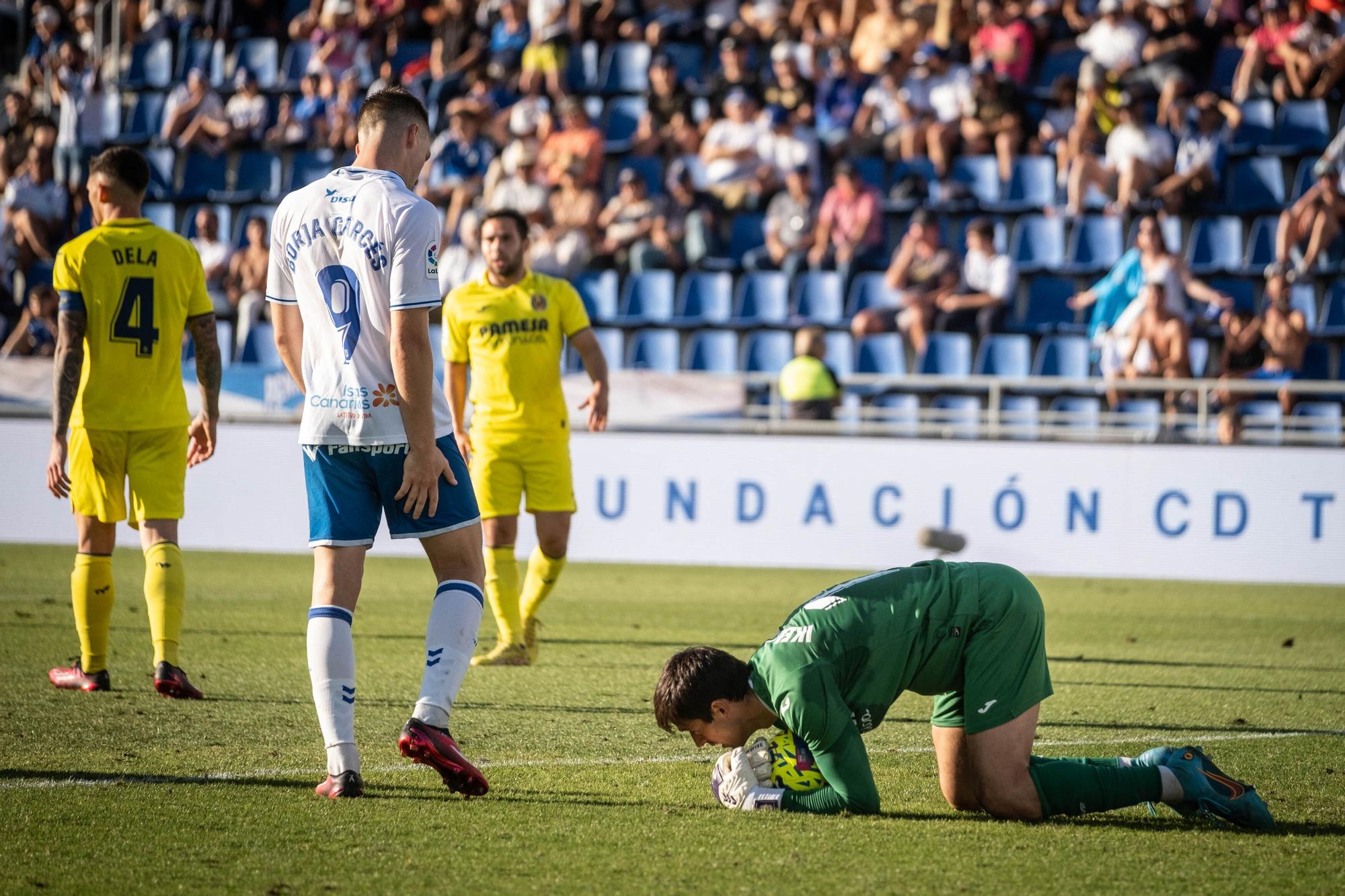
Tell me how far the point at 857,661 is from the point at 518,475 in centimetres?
387

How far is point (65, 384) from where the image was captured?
623 cm

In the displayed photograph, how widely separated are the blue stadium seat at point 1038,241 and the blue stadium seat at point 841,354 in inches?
81.6

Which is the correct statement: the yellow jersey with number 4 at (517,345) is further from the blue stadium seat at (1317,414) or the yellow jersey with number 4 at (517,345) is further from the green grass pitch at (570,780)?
the blue stadium seat at (1317,414)

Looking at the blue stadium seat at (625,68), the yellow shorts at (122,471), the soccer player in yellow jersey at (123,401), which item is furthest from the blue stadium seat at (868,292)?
the yellow shorts at (122,471)

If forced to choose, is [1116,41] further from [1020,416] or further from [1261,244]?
[1020,416]

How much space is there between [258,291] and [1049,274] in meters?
8.12

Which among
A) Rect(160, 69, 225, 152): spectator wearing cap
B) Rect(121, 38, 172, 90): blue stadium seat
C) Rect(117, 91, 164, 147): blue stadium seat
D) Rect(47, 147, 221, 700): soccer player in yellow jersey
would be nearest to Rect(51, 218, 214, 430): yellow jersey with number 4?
Rect(47, 147, 221, 700): soccer player in yellow jersey

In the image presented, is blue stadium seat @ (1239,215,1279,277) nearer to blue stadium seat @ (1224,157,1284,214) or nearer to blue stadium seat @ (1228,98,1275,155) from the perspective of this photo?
blue stadium seat @ (1224,157,1284,214)

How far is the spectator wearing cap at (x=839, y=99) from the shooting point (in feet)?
55.4

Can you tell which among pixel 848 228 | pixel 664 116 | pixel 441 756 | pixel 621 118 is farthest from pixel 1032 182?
pixel 441 756

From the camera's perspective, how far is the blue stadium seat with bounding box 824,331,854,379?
1503 centimetres

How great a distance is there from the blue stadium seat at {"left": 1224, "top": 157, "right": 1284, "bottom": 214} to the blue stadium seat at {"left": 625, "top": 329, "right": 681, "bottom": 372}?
5892 mm

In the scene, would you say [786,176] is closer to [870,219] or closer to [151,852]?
Result: [870,219]

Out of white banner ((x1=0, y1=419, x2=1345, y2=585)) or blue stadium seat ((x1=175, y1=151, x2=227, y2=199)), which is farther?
blue stadium seat ((x1=175, y1=151, x2=227, y2=199))
